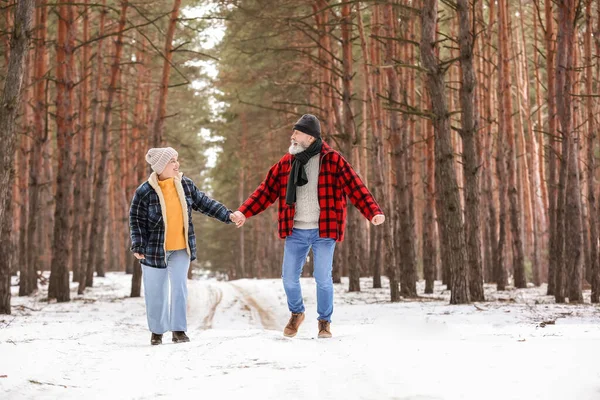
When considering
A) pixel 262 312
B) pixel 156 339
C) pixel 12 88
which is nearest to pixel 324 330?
pixel 156 339

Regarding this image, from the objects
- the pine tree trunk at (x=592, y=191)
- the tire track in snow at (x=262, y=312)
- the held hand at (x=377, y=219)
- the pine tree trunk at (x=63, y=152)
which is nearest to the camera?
the held hand at (x=377, y=219)

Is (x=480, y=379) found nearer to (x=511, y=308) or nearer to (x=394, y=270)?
(x=511, y=308)

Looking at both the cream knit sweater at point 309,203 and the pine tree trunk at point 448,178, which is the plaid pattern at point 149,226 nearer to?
the cream knit sweater at point 309,203

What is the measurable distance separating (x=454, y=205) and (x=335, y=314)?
8.53ft

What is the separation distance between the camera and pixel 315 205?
19.7 ft

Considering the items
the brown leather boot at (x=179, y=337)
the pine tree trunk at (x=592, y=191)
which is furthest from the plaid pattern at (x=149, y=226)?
the pine tree trunk at (x=592, y=191)

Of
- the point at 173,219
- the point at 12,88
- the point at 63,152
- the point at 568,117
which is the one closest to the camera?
the point at 173,219

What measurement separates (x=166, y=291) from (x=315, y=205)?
6.09 feet

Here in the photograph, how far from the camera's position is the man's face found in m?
6.06

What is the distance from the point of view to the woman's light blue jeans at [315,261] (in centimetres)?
600

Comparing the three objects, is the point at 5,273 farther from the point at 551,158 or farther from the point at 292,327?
the point at 551,158

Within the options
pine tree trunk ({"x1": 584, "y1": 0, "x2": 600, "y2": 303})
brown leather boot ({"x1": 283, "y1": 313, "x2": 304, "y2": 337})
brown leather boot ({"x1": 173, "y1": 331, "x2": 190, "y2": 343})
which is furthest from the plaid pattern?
pine tree trunk ({"x1": 584, "y1": 0, "x2": 600, "y2": 303})

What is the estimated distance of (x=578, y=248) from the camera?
37.8 feet

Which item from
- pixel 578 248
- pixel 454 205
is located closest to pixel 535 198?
pixel 578 248
